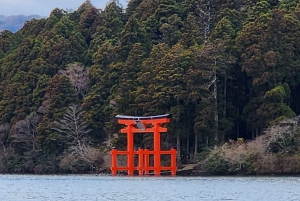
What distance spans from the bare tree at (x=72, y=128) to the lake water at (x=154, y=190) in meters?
12.9

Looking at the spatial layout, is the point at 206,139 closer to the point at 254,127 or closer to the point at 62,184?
the point at 254,127

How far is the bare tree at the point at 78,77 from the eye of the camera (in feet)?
221

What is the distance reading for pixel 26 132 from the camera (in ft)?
212

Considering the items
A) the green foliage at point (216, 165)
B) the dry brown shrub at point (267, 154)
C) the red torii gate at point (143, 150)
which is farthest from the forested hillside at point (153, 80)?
the green foliage at point (216, 165)

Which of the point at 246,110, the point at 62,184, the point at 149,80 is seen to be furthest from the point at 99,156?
the point at 62,184

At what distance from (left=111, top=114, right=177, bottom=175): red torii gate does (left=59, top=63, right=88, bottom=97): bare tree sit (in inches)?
438

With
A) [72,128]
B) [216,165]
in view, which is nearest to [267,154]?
[216,165]

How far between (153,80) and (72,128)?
24.5ft

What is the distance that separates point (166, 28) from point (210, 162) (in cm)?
1684

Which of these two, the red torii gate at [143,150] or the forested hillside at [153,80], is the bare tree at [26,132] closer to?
the forested hillside at [153,80]

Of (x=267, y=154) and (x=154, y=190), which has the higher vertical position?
(x=267, y=154)

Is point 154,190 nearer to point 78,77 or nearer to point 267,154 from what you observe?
point 267,154

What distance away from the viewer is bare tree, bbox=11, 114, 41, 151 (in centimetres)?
6425

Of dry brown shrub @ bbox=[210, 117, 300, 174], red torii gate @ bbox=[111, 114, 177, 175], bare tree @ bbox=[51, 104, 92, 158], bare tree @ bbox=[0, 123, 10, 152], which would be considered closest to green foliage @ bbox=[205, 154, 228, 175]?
dry brown shrub @ bbox=[210, 117, 300, 174]
